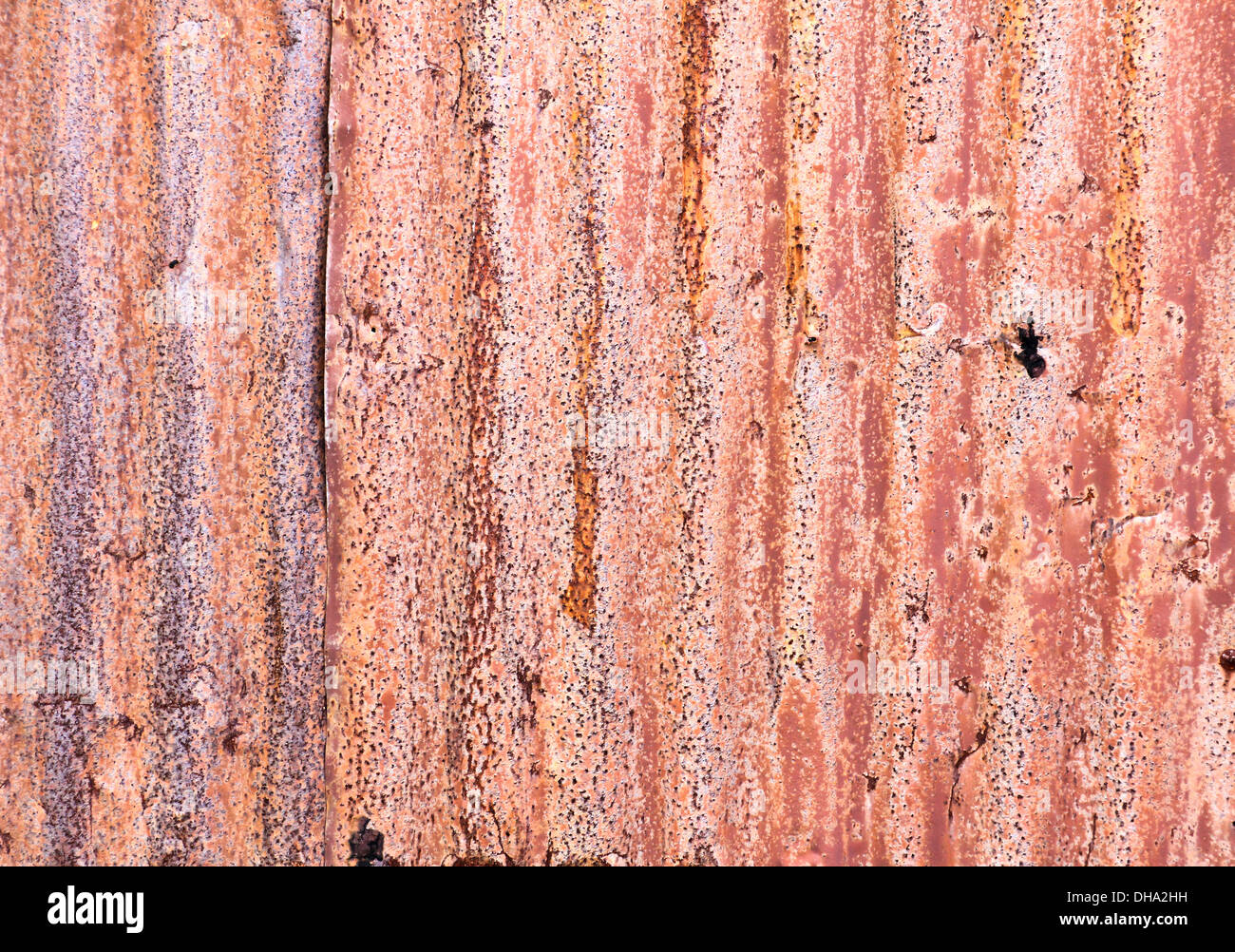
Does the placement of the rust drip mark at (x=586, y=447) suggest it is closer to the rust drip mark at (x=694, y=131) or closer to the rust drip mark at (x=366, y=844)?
the rust drip mark at (x=694, y=131)

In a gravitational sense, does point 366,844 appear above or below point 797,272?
below

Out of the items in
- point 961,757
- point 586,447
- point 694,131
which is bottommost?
point 961,757

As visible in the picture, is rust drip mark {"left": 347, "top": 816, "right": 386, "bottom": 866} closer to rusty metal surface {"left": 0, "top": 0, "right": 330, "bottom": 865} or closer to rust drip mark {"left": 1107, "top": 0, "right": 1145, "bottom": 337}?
rusty metal surface {"left": 0, "top": 0, "right": 330, "bottom": 865}

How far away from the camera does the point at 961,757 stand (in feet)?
2.99

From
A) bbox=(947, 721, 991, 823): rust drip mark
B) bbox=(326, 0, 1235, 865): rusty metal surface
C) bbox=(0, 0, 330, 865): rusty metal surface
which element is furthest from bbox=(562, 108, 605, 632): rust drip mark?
bbox=(947, 721, 991, 823): rust drip mark

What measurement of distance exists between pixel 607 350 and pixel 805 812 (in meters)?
0.68

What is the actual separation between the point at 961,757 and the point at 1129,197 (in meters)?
0.75

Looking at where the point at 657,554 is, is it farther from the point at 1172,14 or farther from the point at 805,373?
the point at 1172,14

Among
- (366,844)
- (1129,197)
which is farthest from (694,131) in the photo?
(366,844)

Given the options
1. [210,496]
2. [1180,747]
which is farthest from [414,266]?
[1180,747]

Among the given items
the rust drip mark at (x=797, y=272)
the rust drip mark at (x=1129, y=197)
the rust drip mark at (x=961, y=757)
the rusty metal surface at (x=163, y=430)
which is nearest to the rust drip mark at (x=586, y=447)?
the rust drip mark at (x=797, y=272)

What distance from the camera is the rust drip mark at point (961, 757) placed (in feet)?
2.99

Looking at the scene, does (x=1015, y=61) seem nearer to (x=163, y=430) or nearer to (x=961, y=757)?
(x=961, y=757)

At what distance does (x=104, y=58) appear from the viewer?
914 mm
